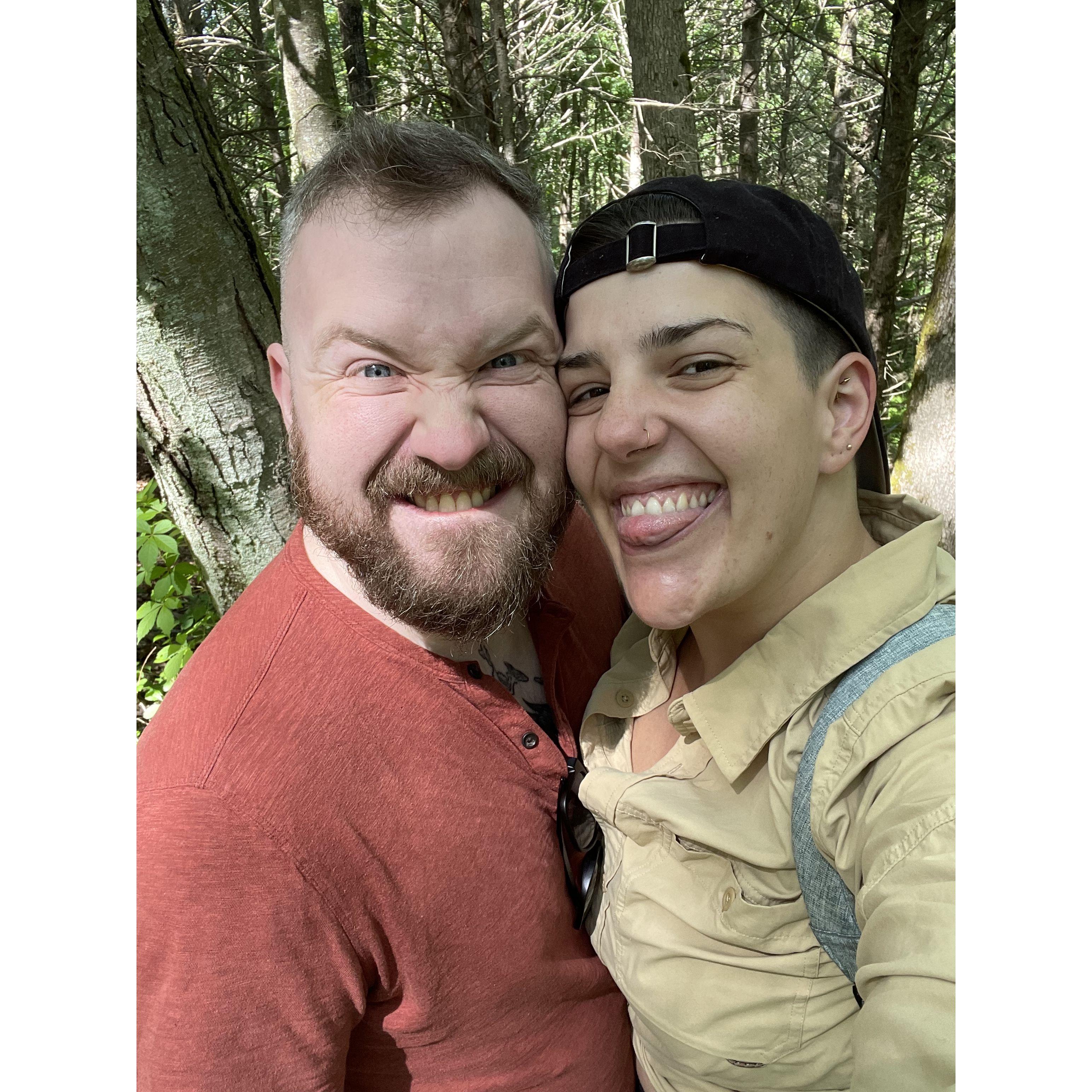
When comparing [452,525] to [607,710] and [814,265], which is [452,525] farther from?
[814,265]

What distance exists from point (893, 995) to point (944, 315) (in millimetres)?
3242

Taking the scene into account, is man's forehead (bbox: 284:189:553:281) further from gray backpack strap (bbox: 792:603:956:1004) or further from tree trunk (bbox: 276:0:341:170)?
tree trunk (bbox: 276:0:341:170)

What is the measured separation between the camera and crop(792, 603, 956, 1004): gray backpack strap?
48.4 inches

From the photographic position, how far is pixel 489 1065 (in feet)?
5.36

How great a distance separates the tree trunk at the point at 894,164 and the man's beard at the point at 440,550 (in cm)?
259

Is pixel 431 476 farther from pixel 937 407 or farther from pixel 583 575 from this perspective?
pixel 937 407

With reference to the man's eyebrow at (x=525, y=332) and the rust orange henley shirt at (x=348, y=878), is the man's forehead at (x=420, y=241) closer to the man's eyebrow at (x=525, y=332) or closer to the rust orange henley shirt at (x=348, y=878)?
the man's eyebrow at (x=525, y=332)

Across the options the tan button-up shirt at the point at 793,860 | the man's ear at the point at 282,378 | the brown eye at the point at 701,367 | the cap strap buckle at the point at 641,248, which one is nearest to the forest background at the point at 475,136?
the man's ear at the point at 282,378

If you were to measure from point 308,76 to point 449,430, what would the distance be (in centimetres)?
284

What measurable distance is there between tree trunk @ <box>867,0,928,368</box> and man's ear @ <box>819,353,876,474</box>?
7.26 ft

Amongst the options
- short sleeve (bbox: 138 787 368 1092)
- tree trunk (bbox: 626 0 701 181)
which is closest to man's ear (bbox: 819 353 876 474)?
short sleeve (bbox: 138 787 368 1092)

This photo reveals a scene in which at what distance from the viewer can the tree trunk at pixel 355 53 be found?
381 centimetres

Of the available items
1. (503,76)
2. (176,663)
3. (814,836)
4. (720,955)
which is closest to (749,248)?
(814,836)
